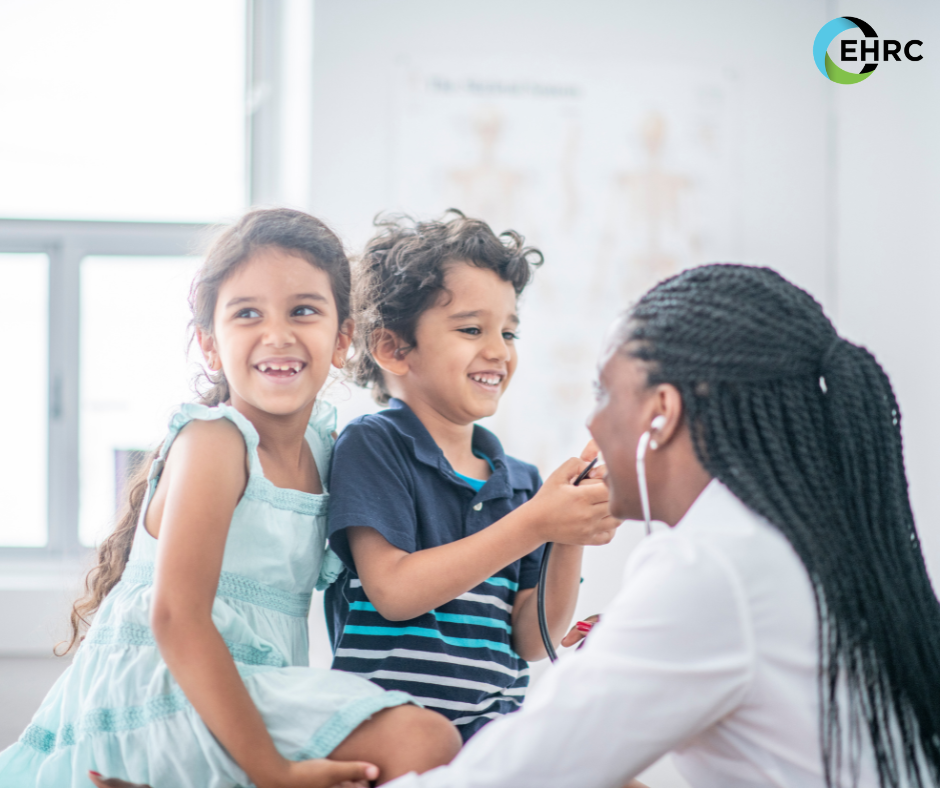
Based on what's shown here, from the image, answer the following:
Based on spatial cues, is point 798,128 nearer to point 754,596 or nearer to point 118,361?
point 754,596

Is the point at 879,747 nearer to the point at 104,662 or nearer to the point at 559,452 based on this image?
the point at 104,662

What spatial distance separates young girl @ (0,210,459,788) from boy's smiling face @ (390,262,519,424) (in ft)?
0.45

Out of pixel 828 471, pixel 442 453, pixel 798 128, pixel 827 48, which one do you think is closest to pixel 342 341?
pixel 442 453

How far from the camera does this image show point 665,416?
0.74m

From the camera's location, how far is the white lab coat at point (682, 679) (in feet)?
2.02

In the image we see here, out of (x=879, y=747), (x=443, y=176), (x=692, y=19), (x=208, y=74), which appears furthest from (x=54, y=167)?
(x=879, y=747)

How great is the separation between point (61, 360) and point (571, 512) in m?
1.50

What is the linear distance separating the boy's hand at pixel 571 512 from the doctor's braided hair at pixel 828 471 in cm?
28

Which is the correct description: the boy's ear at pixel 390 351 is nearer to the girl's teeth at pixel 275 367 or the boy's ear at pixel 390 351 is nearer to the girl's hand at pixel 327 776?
the girl's teeth at pixel 275 367

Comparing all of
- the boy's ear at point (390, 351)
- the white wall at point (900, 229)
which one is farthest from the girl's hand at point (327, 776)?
the white wall at point (900, 229)

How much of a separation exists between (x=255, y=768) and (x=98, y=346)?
4.65ft

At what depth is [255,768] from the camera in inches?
32.9

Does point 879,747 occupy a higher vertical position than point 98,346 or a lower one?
lower

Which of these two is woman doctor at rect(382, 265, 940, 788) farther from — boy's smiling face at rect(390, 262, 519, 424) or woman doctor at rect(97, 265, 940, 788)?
boy's smiling face at rect(390, 262, 519, 424)
